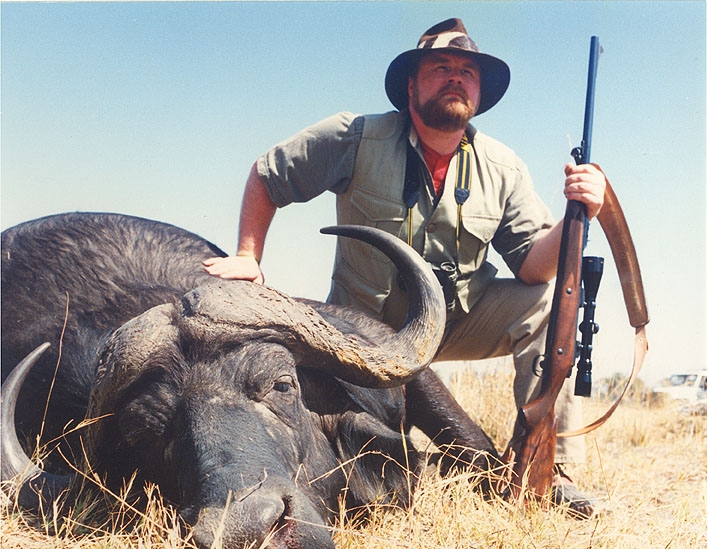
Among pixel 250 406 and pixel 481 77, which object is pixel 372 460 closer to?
pixel 250 406

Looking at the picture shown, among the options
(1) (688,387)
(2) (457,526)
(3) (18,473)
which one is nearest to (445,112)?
(2) (457,526)

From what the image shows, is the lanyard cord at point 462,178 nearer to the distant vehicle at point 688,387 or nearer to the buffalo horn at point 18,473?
the buffalo horn at point 18,473

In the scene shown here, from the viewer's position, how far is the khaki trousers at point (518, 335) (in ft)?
15.4

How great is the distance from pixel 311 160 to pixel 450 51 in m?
1.13

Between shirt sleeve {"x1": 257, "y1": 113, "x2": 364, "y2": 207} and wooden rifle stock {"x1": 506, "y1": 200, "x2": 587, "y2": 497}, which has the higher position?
shirt sleeve {"x1": 257, "y1": 113, "x2": 364, "y2": 207}

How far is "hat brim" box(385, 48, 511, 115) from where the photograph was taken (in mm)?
5137

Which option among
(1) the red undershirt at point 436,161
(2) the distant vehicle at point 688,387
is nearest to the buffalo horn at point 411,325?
(1) the red undershirt at point 436,161

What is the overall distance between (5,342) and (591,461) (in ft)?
12.1

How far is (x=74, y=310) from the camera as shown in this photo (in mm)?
3719

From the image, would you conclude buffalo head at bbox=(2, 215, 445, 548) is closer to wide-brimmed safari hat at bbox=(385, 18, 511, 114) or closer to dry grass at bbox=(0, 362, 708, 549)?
dry grass at bbox=(0, 362, 708, 549)

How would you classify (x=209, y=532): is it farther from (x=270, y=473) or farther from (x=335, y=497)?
(x=335, y=497)

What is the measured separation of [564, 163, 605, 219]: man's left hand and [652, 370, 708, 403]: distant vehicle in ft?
12.8

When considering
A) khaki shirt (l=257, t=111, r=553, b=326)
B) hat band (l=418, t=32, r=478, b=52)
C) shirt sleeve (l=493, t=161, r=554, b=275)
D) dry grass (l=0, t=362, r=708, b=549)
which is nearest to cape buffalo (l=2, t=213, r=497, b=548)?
dry grass (l=0, t=362, r=708, b=549)

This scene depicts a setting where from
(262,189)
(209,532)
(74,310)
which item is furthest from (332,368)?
(262,189)
